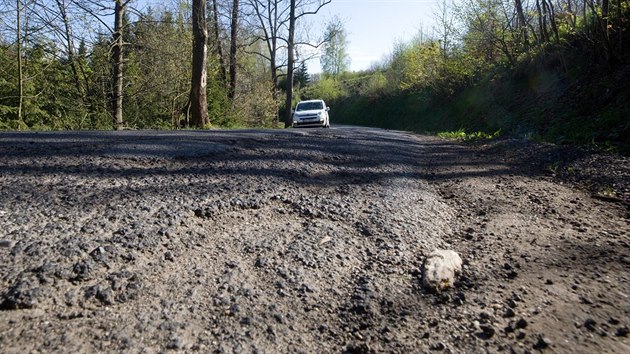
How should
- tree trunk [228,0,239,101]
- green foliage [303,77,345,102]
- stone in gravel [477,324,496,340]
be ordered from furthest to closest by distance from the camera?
green foliage [303,77,345,102], tree trunk [228,0,239,101], stone in gravel [477,324,496,340]

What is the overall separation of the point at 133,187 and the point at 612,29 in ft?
29.6

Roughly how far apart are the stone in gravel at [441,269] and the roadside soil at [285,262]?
0.04 meters

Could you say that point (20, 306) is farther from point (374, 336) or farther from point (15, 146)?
point (15, 146)

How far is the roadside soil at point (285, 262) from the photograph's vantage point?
4.18 feet

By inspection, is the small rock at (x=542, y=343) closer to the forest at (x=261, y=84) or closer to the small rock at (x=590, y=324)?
the small rock at (x=590, y=324)

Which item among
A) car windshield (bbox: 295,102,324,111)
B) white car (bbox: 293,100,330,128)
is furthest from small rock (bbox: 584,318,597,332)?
car windshield (bbox: 295,102,324,111)

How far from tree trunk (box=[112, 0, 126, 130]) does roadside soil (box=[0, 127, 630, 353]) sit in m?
10.4

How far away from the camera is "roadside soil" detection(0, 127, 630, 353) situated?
128 cm

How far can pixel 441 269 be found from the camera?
1748 mm

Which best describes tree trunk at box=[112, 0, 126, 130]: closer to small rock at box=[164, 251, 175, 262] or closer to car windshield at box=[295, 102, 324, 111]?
car windshield at box=[295, 102, 324, 111]

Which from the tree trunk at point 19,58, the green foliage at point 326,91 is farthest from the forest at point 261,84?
the green foliage at point 326,91

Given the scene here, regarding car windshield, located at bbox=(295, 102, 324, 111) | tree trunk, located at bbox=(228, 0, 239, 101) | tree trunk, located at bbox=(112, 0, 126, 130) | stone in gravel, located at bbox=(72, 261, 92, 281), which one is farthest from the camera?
tree trunk, located at bbox=(228, 0, 239, 101)

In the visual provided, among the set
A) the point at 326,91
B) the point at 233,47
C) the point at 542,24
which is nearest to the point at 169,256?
the point at 542,24

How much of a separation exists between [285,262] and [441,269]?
0.70m
